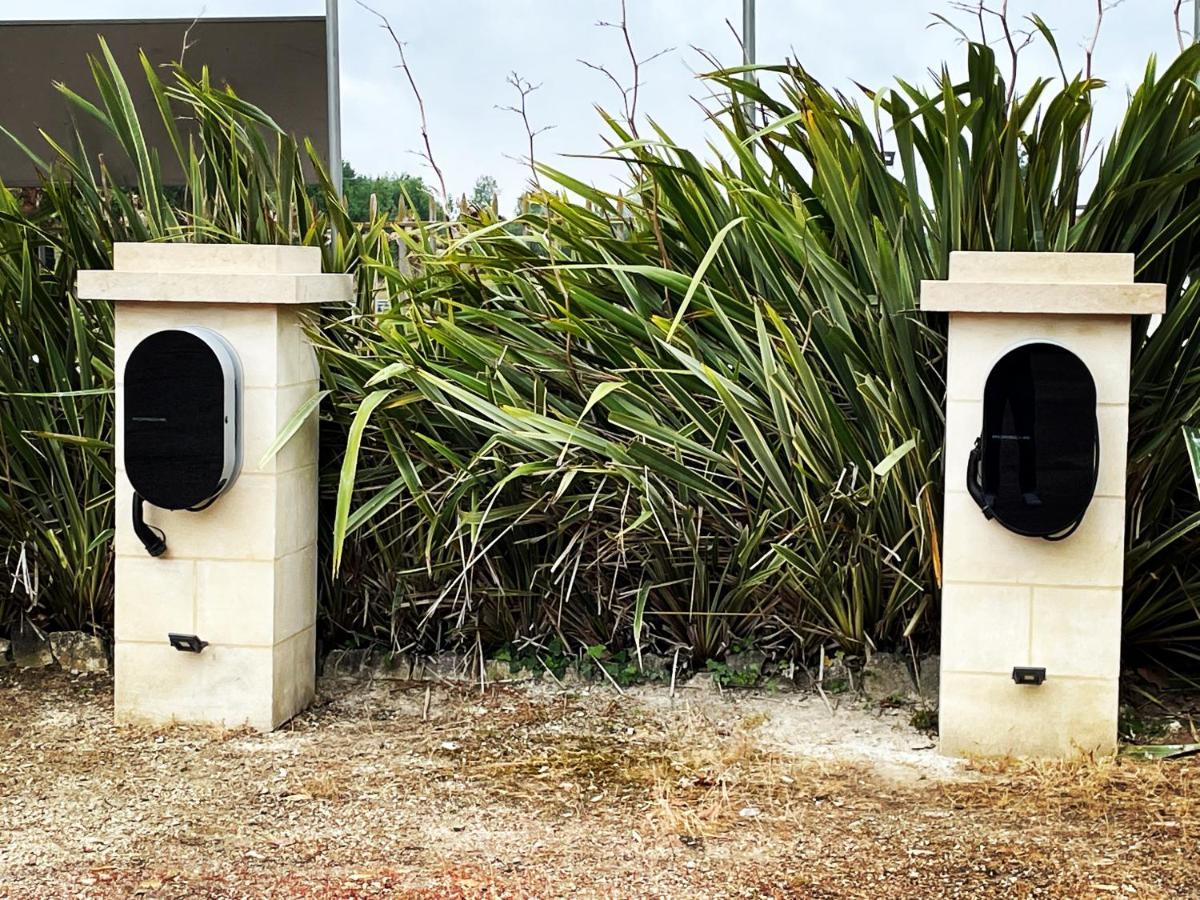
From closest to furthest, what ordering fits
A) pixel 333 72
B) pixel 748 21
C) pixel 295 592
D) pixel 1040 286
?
pixel 1040 286
pixel 295 592
pixel 748 21
pixel 333 72

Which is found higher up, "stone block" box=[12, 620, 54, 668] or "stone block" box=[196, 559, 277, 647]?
"stone block" box=[196, 559, 277, 647]

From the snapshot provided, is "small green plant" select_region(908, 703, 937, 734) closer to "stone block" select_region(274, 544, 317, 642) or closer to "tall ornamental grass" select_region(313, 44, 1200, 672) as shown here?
"tall ornamental grass" select_region(313, 44, 1200, 672)

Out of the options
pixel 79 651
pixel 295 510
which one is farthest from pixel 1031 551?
pixel 79 651

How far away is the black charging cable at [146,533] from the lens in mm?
3531

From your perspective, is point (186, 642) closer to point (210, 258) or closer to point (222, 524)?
point (222, 524)

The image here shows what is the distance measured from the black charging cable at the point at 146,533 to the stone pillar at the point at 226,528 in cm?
2

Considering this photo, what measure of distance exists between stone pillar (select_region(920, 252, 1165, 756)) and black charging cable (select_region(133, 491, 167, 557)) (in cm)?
181

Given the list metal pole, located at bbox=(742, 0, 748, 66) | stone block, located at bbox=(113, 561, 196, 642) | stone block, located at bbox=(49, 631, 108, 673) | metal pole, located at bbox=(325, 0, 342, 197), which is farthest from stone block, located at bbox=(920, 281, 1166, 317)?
metal pole, located at bbox=(325, 0, 342, 197)

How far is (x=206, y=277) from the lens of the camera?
3.48m

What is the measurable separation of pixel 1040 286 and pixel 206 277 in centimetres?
187

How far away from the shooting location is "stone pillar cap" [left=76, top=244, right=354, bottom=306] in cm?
346

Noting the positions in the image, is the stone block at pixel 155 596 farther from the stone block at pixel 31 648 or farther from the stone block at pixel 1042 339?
the stone block at pixel 1042 339

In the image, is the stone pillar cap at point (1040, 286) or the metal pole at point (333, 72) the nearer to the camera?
the stone pillar cap at point (1040, 286)

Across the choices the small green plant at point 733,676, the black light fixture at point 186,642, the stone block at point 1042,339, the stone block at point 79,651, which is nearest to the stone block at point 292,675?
the black light fixture at point 186,642
